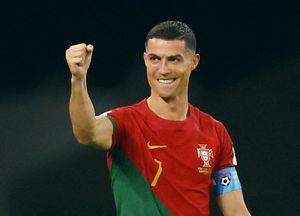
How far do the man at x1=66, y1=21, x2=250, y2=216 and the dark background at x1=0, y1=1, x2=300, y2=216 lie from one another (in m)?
1.33

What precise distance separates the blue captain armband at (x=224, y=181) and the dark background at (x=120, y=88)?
1125mm

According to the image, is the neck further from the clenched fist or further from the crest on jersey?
the clenched fist

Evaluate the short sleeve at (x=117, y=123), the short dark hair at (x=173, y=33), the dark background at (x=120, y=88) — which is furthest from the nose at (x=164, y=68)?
the dark background at (x=120, y=88)

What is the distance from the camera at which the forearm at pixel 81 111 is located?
261 cm

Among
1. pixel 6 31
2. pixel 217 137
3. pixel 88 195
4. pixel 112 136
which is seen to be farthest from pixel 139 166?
pixel 6 31

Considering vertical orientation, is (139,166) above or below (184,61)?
below

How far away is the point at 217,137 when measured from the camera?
3.25 meters

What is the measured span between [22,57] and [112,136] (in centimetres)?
165

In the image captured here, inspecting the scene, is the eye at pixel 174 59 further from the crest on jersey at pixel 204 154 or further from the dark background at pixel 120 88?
the dark background at pixel 120 88

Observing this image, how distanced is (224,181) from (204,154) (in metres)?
0.25

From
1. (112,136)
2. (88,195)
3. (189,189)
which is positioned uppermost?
(112,136)

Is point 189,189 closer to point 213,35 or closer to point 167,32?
point 167,32

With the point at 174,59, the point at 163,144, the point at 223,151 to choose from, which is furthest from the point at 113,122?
the point at 223,151

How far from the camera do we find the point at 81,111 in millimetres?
2645
